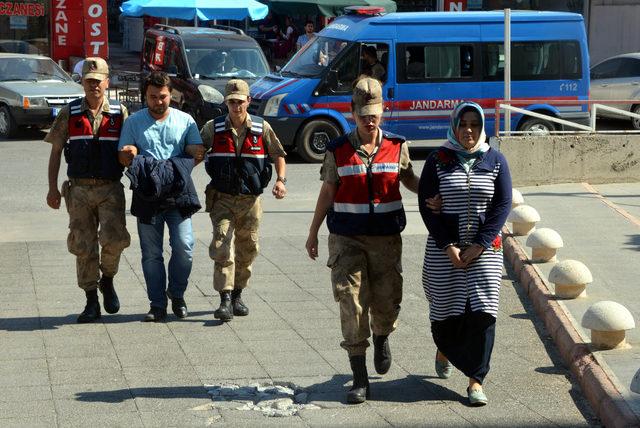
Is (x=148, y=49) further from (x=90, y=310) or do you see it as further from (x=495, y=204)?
(x=495, y=204)

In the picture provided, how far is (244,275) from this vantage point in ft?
27.3

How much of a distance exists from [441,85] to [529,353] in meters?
11.4

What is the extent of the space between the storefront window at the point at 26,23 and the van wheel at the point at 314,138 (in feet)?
36.0

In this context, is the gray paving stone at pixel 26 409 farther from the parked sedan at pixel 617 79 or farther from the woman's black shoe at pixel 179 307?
the parked sedan at pixel 617 79

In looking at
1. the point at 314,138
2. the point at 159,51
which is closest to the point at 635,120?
the point at 314,138

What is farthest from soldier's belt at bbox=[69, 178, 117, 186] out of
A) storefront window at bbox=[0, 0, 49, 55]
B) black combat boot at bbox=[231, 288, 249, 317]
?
storefront window at bbox=[0, 0, 49, 55]

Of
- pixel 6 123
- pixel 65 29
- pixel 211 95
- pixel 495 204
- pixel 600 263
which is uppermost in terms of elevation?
pixel 65 29

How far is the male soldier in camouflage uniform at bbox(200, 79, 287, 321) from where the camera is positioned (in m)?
7.95

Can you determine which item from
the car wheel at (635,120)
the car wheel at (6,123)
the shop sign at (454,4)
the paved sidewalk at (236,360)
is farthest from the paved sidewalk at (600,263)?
the shop sign at (454,4)

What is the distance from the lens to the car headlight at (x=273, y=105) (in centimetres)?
1800

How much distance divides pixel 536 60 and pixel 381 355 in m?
13.1

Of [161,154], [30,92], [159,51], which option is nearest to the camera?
[161,154]

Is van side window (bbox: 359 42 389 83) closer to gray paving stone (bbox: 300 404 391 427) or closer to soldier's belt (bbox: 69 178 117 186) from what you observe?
soldier's belt (bbox: 69 178 117 186)

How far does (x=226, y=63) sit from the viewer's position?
2100cm
